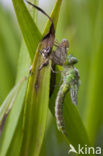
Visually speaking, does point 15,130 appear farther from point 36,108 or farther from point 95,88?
point 95,88

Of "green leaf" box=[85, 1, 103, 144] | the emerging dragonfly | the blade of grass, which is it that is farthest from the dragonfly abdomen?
"green leaf" box=[85, 1, 103, 144]

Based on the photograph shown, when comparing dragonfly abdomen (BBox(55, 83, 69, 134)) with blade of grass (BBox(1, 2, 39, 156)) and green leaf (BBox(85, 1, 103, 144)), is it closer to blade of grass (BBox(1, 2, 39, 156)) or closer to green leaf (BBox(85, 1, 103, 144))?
blade of grass (BBox(1, 2, 39, 156))

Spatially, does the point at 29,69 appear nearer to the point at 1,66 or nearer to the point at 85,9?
the point at 1,66

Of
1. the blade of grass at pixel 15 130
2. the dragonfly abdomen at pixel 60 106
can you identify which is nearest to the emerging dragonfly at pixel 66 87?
the dragonfly abdomen at pixel 60 106

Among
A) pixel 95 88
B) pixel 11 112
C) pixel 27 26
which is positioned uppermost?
pixel 27 26

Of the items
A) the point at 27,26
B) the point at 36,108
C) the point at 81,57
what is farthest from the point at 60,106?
the point at 81,57

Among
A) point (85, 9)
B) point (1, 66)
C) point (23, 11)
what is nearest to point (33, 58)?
point (23, 11)
